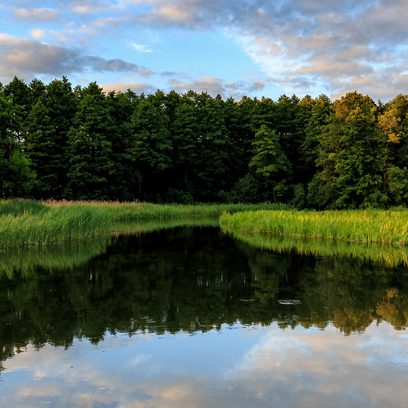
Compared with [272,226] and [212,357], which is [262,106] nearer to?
[272,226]

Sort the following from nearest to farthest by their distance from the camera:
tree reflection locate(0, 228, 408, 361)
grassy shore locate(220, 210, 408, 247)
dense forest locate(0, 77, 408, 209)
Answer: tree reflection locate(0, 228, 408, 361) → grassy shore locate(220, 210, 408, 247) → dense forest locate(0, 77, 408, 209)

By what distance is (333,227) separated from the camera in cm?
2336

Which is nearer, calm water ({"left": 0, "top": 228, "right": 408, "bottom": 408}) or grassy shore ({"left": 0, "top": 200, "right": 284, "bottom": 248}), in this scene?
calm water ({"left": 0, "top": 228, "right": 408, "bottom": 408})

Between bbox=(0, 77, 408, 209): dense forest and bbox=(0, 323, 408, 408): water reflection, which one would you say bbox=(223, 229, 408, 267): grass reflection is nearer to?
bbox=(0, 323, 408, 408): water reflection

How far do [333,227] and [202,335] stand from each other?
15.9 metres

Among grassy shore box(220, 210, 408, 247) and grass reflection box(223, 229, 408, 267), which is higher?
grassy shore box(220, 210, 408, 247)

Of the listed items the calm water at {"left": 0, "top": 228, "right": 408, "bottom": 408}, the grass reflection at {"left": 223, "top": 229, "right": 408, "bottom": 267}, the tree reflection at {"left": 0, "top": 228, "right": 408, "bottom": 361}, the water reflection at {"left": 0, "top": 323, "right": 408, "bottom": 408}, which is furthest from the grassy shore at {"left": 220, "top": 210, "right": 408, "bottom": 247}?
the water reflection at {"left": 0, "top": 323, "right": 408, "bottom": 408}

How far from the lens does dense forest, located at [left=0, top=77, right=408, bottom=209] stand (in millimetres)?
39781

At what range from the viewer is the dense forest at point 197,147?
39781 mm

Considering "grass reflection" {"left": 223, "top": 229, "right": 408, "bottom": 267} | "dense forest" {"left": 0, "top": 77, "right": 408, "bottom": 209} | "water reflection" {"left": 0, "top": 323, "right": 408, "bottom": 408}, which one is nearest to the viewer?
"water reflection" {"left": 0, "top": 323, "right": 408, "bottom": 408}

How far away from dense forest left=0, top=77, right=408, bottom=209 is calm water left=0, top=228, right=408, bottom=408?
17.9 meters

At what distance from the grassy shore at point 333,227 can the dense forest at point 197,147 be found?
13.2 meters

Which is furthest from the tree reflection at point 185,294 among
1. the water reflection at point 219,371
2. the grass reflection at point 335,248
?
the grass reflection at point 335,248

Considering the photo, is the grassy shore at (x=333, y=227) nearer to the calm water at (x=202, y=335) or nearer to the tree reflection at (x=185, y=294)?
the tree reflection at (x=185, y=294)
